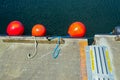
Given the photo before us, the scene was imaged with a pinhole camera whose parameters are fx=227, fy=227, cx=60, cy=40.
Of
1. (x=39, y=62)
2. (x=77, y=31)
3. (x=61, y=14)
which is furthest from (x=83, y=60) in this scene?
(x=61, y=14)

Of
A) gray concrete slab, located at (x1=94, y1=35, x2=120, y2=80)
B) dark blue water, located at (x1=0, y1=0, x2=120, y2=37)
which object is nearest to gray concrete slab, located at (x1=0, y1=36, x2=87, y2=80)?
gray concrete slab, located at (x1=94, y1=35, x2=120, y2=80)

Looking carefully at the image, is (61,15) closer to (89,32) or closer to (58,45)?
(89,32)

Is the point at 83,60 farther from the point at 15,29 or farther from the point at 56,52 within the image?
the point at 15,29

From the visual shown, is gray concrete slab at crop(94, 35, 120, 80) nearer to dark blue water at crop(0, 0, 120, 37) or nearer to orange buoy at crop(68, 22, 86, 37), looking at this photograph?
orange buoy at crop(68, 22, 86, 37)

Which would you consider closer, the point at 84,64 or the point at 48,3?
the point at 84,64

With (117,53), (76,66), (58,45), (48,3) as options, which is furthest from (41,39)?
(48,3)
